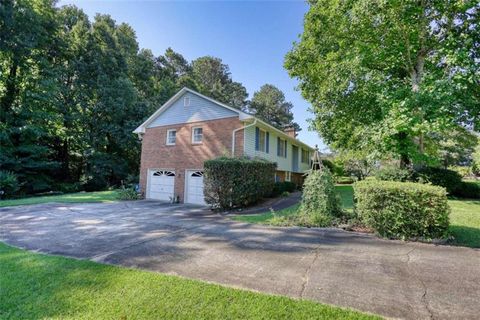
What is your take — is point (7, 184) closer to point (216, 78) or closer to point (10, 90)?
point (10, 90)

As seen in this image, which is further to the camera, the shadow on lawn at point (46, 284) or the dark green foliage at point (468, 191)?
the dark green foliage at point (468, 191)

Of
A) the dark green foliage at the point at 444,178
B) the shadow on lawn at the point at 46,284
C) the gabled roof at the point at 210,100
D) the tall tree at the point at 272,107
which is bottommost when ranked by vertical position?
the shadow on lawn at the point at 46,284

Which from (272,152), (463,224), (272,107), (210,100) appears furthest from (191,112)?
(272,107)

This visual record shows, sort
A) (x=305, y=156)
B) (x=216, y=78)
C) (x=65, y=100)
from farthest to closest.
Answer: (x=216, y=78) → (x=305, y=156) → (x=65, y=100)

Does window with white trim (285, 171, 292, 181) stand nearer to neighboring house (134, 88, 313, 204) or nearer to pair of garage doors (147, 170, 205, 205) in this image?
neighboring house (134, 88, 313, 204)

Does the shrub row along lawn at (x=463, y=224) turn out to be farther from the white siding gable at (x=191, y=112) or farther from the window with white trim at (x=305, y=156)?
the window with white trim at (x=305, y=156)

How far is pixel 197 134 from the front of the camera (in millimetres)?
15422

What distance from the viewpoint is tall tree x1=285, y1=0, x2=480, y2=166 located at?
380 inches

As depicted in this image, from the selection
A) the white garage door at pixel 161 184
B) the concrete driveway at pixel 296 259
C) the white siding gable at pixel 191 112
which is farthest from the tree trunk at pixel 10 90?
the concrete driveway at pixel 296 259

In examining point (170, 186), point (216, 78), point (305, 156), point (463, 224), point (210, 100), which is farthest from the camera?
point (216, 78)

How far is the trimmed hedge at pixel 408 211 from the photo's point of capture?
20.2 feet

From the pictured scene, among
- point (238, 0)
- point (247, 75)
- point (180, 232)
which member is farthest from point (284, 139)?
point (180, 232)

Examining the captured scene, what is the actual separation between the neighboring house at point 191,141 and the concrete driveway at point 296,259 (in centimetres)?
651

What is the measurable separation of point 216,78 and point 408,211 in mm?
39730
